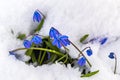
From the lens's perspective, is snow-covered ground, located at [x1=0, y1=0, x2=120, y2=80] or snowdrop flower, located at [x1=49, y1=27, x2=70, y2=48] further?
snow-covered ground, located at [x1=0, y1=0, x2=120, y2=80]

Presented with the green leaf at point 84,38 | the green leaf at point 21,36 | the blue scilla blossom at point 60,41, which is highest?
the green leaf at point 21,36

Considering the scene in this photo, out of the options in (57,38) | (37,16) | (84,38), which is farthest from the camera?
(84,38)

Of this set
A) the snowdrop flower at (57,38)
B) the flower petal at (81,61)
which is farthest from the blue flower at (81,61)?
the snowdrop flower at (57,38)

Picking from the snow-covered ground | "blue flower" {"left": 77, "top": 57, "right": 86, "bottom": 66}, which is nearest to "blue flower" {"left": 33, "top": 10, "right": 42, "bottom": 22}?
the snow-covered ground

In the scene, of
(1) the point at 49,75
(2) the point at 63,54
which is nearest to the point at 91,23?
(2) the point at 63,54

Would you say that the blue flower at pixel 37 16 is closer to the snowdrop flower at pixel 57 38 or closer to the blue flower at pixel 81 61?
the snowdrop flower at pixel 57 38

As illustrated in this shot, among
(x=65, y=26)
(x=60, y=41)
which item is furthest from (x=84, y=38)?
(x=60, y=41)

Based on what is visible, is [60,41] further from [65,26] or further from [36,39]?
[65,26]

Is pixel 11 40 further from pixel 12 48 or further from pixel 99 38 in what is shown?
pixel 99 38

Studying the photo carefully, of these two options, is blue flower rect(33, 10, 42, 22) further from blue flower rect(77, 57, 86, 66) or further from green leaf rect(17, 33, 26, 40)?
→ blue flower rect(77, 57, 86, 66)

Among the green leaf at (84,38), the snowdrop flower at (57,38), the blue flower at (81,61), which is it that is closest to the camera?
the snowdrop flower at (57,38)
